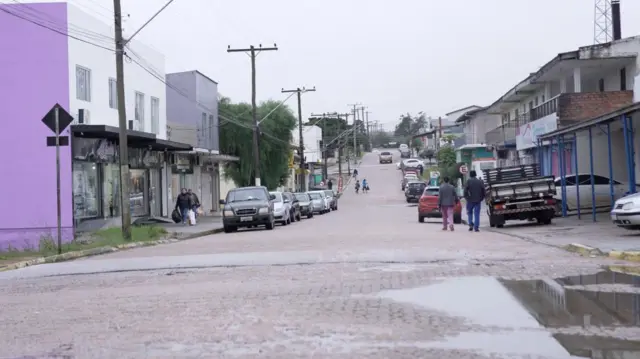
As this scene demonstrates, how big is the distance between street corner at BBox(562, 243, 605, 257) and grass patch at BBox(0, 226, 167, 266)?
12472 mm

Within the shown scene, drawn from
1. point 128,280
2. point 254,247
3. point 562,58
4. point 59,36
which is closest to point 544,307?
point 128,280

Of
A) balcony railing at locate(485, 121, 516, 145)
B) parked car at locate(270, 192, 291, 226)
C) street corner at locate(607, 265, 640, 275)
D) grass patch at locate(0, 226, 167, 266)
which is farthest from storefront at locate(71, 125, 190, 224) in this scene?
balcony railing at locate(485, 121, 516, 145)

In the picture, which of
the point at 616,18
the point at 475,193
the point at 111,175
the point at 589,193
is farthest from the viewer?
the point at 616,18

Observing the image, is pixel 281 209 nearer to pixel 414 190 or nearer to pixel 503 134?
pixel 503 134

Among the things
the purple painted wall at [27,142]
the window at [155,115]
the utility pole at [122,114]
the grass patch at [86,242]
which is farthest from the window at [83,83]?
the window at [155,115]

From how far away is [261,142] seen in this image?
54750mm

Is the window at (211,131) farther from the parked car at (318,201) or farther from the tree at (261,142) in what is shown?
the parked car at (318,201)

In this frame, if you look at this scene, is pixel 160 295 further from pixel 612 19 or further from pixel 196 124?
pixel 612 19

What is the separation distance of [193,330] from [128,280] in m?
5.44

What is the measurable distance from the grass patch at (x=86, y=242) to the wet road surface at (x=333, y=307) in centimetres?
328

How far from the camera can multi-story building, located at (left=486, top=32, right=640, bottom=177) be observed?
3234 cm

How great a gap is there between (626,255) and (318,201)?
1450 inches

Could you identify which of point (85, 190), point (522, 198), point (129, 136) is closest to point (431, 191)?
point (522, 198)

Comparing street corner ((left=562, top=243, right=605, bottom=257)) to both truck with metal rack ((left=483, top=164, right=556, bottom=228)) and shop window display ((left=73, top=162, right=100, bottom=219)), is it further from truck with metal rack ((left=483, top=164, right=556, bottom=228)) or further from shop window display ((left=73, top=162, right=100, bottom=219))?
shop window display ((left=73, top=162, right=100, bottom=219))
